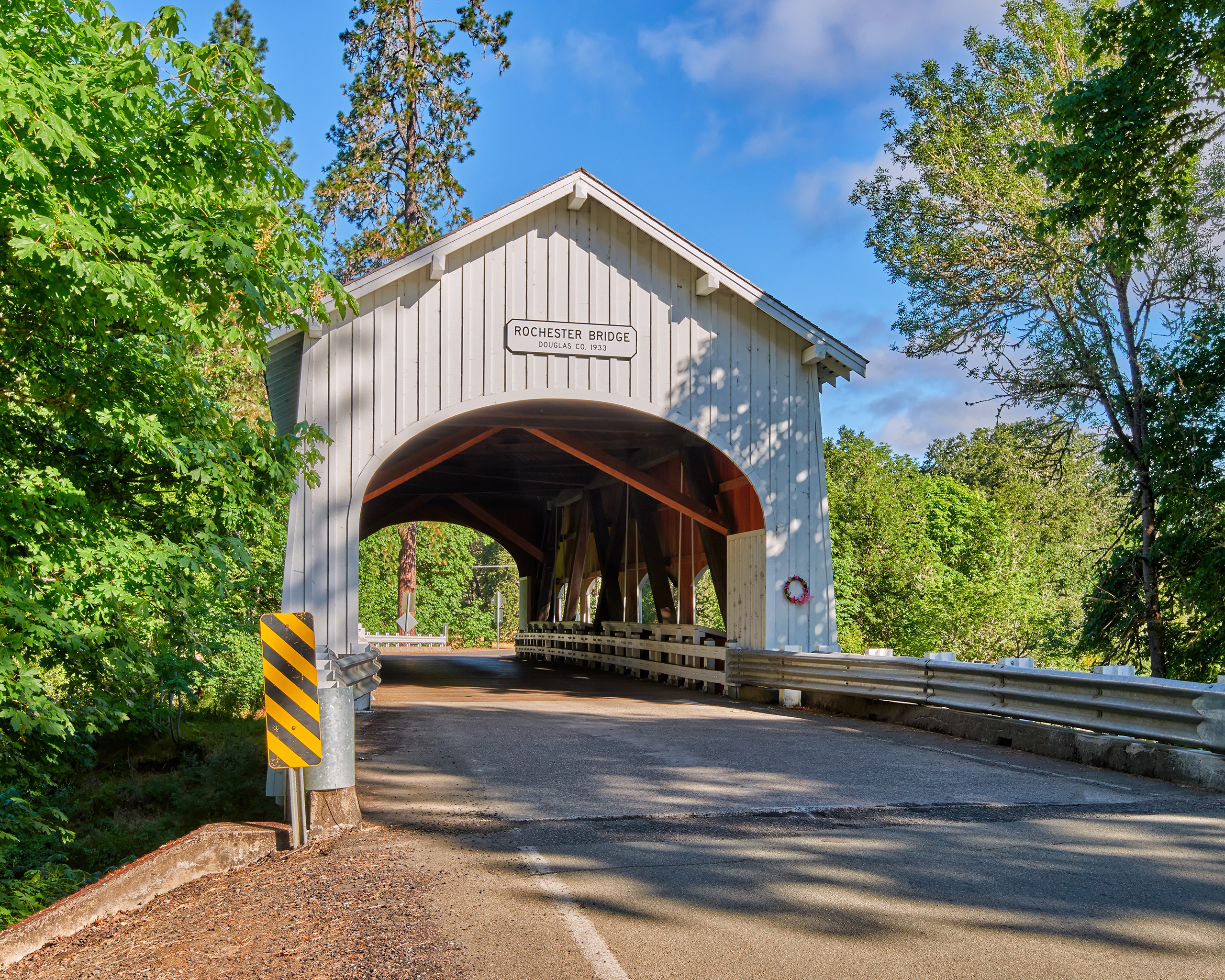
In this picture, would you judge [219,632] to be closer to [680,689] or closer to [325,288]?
[680,689]

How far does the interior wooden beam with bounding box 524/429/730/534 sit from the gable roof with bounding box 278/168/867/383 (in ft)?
8.13

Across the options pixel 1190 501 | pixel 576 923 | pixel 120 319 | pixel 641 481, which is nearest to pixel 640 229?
pixel 641 481

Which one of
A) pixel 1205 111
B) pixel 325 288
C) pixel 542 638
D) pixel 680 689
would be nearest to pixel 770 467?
pixel 680 689

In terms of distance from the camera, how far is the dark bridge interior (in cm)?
1444

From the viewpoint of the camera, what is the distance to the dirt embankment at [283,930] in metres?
3.49

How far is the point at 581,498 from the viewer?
72.6 ft

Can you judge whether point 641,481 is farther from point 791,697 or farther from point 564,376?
point 791,697

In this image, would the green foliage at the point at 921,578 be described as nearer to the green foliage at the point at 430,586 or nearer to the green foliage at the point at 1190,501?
the green foliage at the point at 1190,501

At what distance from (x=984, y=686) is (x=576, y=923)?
18.6 feet

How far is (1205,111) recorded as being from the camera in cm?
1194

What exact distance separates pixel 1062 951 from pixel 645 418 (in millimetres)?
11434

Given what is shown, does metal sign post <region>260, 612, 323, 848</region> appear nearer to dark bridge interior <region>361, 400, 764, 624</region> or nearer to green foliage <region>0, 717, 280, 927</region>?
green foliage <region>0, 717, 280, 927</region>

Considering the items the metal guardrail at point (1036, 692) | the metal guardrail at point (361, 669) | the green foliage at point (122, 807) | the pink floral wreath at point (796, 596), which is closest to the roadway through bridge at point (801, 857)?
the metal guardrail at point (1036, 692)

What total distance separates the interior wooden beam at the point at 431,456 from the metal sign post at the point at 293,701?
903 cm
